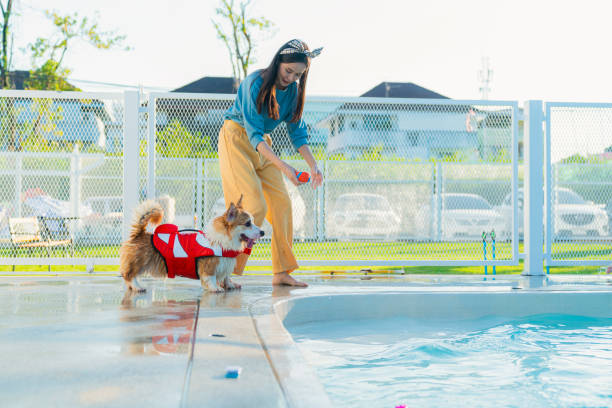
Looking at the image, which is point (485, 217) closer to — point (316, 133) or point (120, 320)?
point (316, 133)

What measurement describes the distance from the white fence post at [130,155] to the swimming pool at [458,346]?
2549 millimetres

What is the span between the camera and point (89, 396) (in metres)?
1.84

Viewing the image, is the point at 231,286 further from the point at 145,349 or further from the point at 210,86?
the point at 210,86

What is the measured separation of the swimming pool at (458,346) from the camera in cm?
275

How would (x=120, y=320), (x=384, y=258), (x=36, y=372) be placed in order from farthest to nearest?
1. (x=384, y=258)
2. (x=120, y=320)
3. (x=36, y=372)

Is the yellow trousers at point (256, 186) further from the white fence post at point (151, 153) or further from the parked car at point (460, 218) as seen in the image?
the parked car at point (460, 218)

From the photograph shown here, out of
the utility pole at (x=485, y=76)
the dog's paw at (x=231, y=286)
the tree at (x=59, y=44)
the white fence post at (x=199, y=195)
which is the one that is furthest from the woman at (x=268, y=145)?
the utility pole at (x=485, y=76)

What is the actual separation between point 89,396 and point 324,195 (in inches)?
200

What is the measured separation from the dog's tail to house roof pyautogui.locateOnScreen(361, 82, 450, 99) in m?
38.2

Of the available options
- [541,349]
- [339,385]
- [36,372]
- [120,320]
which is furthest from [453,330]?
[36,372]

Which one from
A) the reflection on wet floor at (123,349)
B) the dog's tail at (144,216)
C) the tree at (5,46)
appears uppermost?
the tree at (5,46)

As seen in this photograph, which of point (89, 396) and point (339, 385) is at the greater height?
point (89, 396)

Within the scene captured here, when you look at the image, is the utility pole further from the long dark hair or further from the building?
the long dark hair

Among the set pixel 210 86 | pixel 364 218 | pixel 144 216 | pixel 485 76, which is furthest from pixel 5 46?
pixel 485 76
